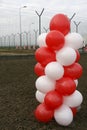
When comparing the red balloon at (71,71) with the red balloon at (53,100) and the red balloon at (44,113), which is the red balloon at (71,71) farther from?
the red balloon at (44,113)

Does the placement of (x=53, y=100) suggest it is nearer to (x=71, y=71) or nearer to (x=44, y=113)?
(x=44, y=113)

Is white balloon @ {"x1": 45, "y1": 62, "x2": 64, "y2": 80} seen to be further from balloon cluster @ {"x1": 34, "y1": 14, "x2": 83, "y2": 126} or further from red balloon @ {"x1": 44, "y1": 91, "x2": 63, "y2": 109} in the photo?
red balloon @ {"x1": 44, "y1": 91, "x2": 63, "y2": 109}

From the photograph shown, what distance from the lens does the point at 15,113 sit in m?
8.76

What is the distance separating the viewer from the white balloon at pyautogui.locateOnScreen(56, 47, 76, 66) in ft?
23.6

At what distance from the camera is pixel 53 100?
23.9ft

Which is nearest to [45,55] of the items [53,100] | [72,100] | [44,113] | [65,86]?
[65,86]

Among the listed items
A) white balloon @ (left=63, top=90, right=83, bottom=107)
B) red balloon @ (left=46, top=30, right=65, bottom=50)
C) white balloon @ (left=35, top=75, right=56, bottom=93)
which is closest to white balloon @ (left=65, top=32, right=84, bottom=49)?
red balloon @ (left=46, top=30, right=65, bottom=50)

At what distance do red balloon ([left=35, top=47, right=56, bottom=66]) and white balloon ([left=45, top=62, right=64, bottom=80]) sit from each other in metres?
0.14

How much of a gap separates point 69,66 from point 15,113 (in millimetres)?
2121

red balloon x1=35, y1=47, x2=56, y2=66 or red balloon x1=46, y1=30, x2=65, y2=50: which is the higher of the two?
red balloon x1=46, y1=30, x2=65, y2=50

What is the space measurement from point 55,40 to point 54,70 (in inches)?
23.6

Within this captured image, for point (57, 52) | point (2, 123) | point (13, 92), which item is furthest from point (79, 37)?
point (13, 92)

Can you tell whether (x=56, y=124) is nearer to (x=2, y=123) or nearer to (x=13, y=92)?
(x=2, y=123)

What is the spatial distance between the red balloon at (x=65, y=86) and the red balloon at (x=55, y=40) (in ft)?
2.21
